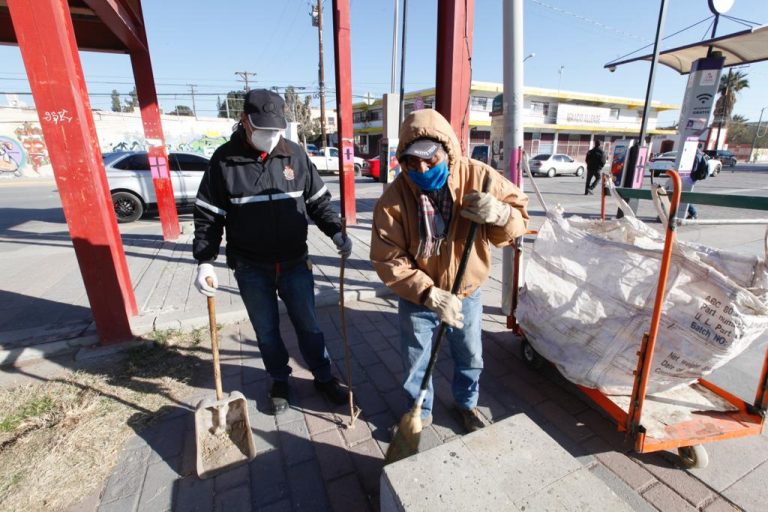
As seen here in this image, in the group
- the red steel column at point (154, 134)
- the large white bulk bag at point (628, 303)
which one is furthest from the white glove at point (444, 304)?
the red steel column at point (154, 134)

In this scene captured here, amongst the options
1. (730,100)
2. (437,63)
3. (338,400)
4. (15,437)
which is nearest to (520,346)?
(338,400)

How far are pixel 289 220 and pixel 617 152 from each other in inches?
541

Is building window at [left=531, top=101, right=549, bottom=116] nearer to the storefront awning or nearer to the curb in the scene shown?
the storefront awning

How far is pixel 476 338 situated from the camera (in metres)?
2.20

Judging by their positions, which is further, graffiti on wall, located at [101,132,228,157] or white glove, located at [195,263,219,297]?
graffiti on wall, located at [101,132,228,157]

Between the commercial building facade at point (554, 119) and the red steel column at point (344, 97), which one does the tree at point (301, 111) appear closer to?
the commercial building facade at point (554, 119)

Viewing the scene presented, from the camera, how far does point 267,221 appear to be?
7.50ft

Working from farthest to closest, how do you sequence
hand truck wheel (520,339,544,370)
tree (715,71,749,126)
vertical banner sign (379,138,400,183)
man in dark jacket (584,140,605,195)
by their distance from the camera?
tree (715,71,749,126), man in dark jacket (584,140,605,195), vertical banner sign (379,138,400,183), hand truck wheel (520,339,544,370)

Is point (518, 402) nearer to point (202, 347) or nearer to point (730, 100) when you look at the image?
point (202, 347)

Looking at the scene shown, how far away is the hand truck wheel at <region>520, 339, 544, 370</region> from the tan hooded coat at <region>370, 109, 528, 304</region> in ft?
4.38

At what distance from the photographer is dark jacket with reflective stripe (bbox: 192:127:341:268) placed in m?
2.20

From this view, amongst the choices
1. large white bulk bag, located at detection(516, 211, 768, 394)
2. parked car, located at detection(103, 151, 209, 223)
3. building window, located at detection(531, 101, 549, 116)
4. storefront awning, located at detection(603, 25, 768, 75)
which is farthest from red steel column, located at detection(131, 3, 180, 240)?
building window, located at detection(531, 101, 549, 116)

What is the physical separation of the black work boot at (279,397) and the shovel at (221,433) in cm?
25

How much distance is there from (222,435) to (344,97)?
20.0 ft
